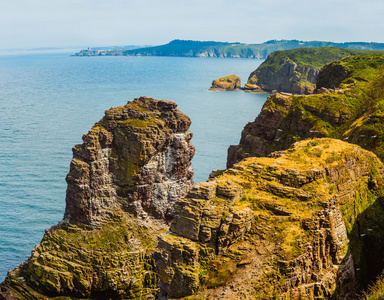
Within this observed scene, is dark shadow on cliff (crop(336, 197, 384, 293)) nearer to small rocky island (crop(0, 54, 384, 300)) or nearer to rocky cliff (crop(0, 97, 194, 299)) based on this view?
small rocky island (crop(0, 54, 384, 300))

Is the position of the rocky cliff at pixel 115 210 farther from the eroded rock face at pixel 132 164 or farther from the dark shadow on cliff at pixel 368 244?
the dark shadow on cliff at pixel 368 244

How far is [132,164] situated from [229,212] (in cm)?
2803

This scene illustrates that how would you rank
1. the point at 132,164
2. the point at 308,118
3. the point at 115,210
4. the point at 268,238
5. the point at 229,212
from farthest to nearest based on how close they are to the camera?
the point at 308,118 → the point at 132,164 → the point at 115,210 → the point at 229,212 → the point at 268,238

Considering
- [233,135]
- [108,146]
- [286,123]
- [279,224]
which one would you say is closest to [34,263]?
[108,146]

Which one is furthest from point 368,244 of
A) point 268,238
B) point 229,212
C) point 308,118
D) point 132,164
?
point 308,118

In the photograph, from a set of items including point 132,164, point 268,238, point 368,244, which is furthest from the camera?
point 132,164

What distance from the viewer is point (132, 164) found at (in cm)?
5638

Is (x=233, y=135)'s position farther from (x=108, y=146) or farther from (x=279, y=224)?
(x=279, y=224)

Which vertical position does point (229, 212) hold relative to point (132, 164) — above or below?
above

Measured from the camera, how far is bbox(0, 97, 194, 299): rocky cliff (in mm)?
50844

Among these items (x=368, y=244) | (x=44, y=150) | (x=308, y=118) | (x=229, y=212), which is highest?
(x=308, y=118)

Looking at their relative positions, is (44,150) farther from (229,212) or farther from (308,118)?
(229,212)

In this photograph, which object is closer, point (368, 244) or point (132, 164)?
point (368, 244)

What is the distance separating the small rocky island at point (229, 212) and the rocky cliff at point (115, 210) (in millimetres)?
158
